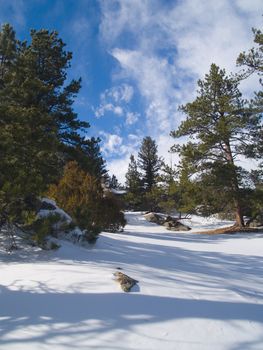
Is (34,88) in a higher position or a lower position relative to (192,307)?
higher

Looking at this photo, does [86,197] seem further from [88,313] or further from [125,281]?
[88,313]

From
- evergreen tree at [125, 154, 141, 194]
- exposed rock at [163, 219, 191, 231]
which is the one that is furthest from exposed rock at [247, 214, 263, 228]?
evergreen tree at [125, 154, 141, 194]

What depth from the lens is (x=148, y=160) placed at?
143ft

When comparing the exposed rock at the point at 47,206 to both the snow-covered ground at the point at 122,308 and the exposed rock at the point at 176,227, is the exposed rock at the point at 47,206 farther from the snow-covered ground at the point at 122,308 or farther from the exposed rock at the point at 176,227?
the exposed rock at the point at 176,227

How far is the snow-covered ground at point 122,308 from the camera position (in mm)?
2820

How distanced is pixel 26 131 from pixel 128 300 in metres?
3.72

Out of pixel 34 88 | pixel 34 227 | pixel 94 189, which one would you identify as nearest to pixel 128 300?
pixel 34 227

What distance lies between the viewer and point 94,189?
1250 centimetres

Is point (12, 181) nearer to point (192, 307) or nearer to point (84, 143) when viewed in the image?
point (192, 307)

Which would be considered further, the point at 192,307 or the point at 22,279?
the point at 22,279

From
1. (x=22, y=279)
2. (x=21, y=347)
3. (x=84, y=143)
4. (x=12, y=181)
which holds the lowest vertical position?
(x=21, y=347)

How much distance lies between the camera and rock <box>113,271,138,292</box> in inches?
155

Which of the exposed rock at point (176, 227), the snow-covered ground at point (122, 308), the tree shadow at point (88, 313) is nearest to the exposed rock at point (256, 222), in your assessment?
the exposed rock at point (176, 227)

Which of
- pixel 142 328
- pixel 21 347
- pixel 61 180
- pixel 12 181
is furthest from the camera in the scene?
pixel 61 180
